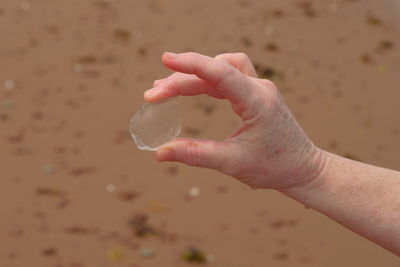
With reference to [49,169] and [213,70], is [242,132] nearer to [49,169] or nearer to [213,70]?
[213,70]

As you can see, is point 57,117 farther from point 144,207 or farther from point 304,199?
point 304,199

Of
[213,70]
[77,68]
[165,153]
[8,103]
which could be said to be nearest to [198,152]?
[165,153]

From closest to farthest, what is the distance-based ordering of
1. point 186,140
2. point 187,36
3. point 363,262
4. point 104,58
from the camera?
point 186,140
point 363,262
point 104,58
point 187,36

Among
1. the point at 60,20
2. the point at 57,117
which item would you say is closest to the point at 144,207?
the point at 57,117

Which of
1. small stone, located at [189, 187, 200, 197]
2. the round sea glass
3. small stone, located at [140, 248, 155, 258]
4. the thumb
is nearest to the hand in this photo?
the thumb

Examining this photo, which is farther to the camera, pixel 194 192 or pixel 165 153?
Result: pixel 194 192

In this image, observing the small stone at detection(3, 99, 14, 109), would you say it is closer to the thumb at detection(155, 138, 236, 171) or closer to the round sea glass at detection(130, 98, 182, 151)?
the round sea glass at detection(130, 98, 182, 151)
